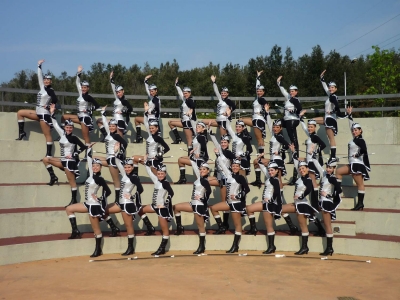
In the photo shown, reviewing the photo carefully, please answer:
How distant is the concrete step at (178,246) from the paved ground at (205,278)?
0.68 ft

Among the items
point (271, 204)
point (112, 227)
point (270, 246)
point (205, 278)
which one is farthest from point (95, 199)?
point (270, 246)

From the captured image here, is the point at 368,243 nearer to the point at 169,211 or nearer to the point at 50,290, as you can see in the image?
the point at 169,211

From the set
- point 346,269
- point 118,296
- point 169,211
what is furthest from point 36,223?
point 346,269

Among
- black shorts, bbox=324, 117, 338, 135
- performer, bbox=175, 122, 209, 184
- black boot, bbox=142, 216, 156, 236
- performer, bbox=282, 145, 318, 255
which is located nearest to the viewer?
performer, bbox=282, 145, 318, 255

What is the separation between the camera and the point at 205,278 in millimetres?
9914

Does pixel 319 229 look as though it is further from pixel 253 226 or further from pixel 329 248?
pixel 253 226

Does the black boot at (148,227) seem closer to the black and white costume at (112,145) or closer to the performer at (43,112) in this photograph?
the black and white costume at (112,145)

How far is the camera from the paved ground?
8.93m

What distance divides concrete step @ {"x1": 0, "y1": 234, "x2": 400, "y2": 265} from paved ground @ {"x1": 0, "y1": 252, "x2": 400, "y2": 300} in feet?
0.68

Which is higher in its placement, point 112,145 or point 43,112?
point 43,112

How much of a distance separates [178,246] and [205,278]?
2.67 meters

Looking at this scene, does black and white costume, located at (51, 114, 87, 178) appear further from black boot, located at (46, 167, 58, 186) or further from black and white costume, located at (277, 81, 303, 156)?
black and white costume, located at (277, 81, 303, 156)

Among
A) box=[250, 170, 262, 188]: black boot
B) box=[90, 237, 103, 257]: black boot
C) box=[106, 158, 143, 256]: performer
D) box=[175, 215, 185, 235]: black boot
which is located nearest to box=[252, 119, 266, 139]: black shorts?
box=[250, 170, 262, 188]: black boot

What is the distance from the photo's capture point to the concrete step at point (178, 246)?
11.3 metres
